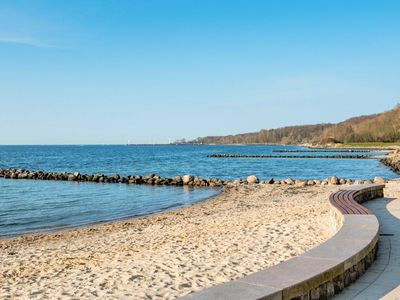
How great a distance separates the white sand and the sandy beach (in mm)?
16

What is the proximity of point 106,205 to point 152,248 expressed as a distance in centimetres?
1358

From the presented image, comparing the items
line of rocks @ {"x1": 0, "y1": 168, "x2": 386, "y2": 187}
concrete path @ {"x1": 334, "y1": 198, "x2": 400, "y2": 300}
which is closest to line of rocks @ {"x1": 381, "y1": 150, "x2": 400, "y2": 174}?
line of rocks @ {"x1": 0, "y1": 168, "x2": 386, "y2": 187}

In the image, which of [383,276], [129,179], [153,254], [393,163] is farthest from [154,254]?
[393,163]

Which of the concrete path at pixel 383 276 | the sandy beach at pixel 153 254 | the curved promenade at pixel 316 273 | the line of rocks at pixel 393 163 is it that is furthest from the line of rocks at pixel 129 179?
the curved promenade at pixel 316 273

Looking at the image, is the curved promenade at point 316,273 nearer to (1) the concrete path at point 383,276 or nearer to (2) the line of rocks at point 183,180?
(1) the concrete path at point 383,276

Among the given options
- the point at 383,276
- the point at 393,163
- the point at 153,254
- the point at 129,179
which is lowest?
the point at 129,179

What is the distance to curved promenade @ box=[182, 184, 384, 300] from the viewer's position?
480cm

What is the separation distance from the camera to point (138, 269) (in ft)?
26.4

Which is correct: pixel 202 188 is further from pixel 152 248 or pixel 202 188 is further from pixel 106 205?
pixel 152 248

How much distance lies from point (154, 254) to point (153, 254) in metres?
0.03

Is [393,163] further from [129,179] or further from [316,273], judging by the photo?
[316,273]

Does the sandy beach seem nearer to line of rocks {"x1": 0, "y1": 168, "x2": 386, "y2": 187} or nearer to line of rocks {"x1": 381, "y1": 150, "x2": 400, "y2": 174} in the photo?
line of rocks {"x1": 0, "y1": 168, "x2": 386, "y2": 187}

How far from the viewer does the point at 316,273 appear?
17.8 feet

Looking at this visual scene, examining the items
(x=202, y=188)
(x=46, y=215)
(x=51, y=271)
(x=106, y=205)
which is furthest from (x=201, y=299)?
(x=202, y=188)
